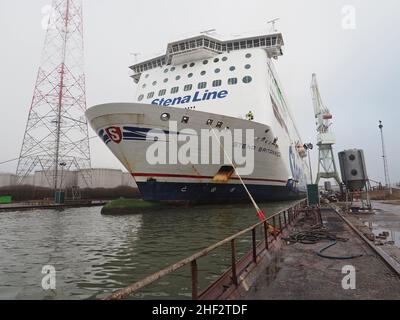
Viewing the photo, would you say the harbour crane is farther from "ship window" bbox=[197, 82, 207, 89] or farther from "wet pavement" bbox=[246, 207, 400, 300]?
"wet pavement" bbox=[246, 207, 400, 300]

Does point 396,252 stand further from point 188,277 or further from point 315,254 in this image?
point 188,277

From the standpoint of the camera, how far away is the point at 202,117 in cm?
2014

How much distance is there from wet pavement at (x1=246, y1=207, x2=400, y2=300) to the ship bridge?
24.8 metres

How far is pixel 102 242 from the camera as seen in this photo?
11.8 metres

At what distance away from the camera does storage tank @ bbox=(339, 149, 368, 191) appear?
21.1 metres

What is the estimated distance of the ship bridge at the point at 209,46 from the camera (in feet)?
95.3

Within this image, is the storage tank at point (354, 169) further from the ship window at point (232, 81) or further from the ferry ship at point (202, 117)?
the ship window at point (232, 81)

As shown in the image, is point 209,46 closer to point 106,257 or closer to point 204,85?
point 204,85

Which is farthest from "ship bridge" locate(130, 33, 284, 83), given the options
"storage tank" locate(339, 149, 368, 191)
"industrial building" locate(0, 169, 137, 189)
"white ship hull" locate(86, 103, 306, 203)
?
"industrial building" locate(0, 169, 137, 189)

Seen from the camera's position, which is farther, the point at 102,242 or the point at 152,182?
the point at 152,182

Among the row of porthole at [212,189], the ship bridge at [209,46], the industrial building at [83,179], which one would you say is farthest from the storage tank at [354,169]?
the industrial building at [83,179]

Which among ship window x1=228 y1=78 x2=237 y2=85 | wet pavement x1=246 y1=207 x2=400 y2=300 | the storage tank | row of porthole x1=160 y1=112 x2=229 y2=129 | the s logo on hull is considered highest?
ship window x1=228 y1=78 x2=237 y2=85
